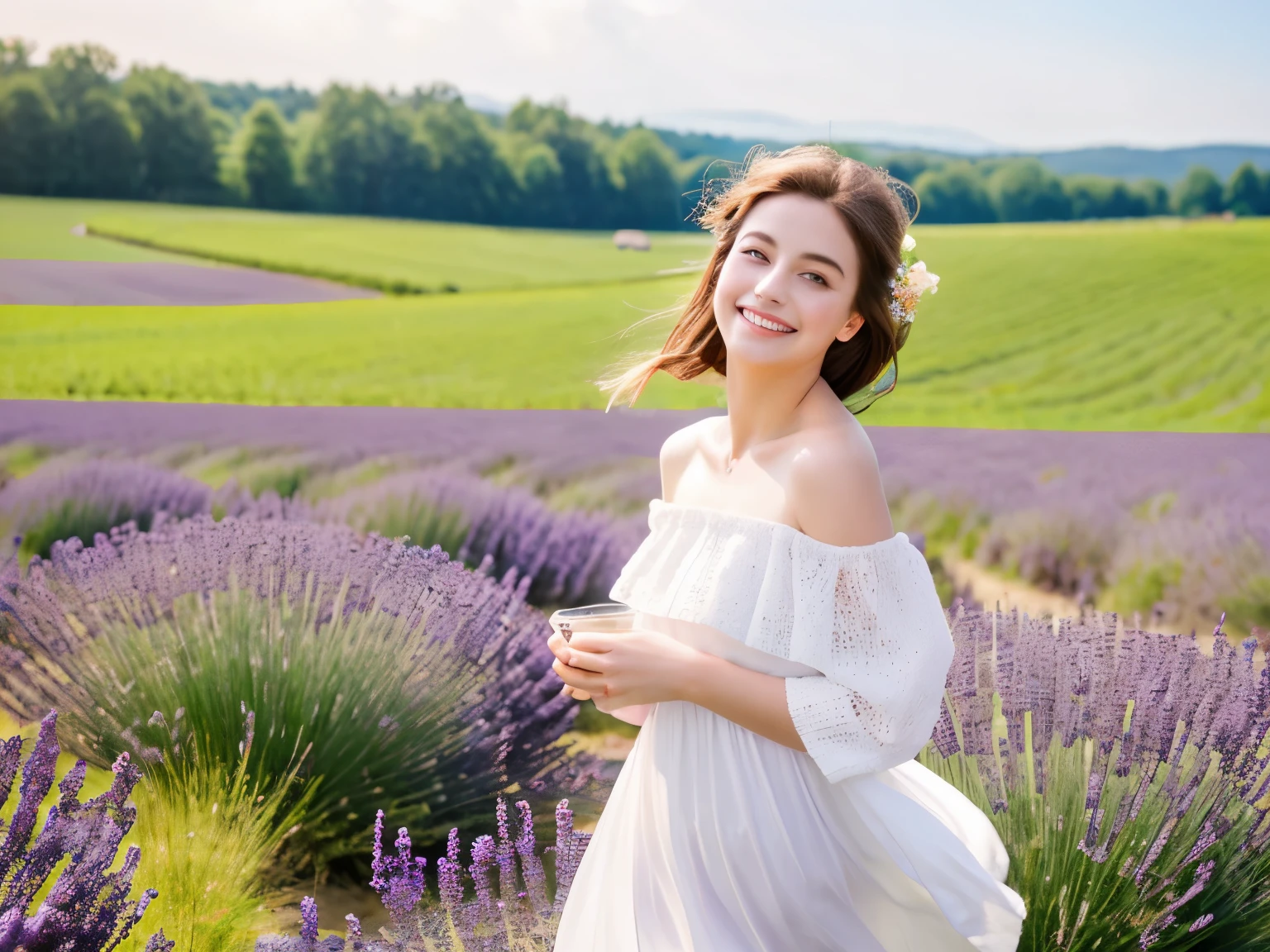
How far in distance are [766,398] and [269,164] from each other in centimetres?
505

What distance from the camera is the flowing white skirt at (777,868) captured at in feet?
3.85

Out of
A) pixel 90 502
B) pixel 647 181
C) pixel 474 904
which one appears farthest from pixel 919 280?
pixel 647 181

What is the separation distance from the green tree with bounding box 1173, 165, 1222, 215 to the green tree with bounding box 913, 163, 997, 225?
913 mm

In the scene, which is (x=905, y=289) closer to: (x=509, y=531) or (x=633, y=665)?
(x=633, y=665)

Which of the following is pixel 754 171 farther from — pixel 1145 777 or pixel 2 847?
pixel 2 847

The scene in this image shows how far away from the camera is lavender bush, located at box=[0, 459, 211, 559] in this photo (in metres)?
3.55

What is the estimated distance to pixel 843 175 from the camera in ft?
4.23

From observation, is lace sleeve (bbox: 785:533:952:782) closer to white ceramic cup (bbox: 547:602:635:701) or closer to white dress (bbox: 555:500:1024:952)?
white dress (bbox: 555:500:1024:952)

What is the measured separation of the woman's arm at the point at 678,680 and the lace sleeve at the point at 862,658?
0.10 ft

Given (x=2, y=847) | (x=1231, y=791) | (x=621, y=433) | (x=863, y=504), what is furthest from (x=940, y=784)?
(x=621, y=433)

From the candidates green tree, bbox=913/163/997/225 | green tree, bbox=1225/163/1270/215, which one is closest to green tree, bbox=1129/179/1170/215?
green tree, bbox=1225/163/1270/215

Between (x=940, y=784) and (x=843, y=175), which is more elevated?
(x=843, y=175)

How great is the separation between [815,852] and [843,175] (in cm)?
80

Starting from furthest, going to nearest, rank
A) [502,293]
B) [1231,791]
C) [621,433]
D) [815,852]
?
[502,293]
[621,433]
[1231,791]
[815,852]
